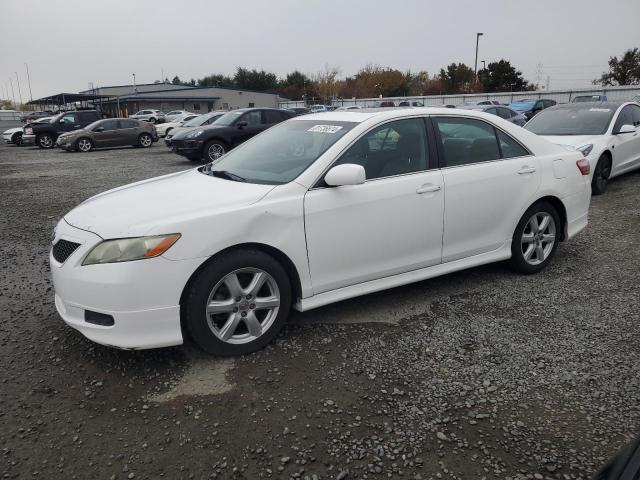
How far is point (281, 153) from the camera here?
406 cm

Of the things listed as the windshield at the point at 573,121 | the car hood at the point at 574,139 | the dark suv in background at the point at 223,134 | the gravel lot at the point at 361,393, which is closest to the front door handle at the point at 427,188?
the gravel lot at the point at 361,393

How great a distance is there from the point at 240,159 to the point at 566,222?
3.16m

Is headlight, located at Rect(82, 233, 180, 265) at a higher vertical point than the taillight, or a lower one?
lower

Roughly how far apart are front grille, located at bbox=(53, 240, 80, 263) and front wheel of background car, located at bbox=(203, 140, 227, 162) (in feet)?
37.2

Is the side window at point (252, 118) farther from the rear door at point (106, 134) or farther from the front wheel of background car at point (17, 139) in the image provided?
the front wheel of background car at point (17, 139)

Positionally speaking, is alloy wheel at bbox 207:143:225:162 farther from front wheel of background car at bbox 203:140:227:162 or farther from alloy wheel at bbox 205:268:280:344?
alloy wheel at bbox 205:268:280:344

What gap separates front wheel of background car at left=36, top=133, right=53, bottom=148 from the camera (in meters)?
23.5

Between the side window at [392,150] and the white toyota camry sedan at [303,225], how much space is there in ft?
0.04

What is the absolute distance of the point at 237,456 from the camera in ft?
8.07

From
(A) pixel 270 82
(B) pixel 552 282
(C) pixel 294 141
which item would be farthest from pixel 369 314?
(A) pixel 270 82

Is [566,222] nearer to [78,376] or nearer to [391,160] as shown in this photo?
[391,160]

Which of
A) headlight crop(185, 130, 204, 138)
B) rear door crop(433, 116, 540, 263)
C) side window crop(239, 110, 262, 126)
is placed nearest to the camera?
rear door crop(433, 116, 540, 263)

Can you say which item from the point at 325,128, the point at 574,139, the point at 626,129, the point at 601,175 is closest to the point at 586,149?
the point at 574,139

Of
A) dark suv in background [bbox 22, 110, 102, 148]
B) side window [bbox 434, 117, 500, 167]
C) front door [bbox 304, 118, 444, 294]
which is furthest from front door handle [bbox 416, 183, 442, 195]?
dark suv in background [bbox 22, 110, 102, 148]
